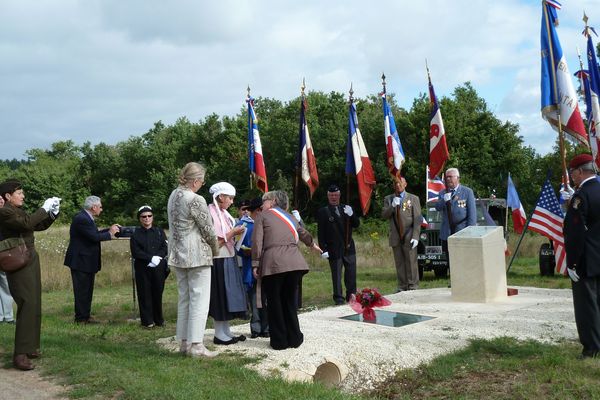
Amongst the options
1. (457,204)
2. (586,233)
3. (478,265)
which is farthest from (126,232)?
(586,233)

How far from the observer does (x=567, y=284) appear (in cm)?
1270

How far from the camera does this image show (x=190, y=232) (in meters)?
6.39

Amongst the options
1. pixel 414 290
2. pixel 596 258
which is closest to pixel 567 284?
pixel 414 290

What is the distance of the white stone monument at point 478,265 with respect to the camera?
9523mm

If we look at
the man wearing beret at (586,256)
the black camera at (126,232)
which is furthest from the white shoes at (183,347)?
the man wearing beret at (586,256)

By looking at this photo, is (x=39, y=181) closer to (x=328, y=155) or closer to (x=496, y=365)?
(x=328, y=155)

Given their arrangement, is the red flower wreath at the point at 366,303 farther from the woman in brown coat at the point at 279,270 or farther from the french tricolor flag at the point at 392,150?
the french tricolor flag at the point at 392,150

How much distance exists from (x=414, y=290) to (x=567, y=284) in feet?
11.5

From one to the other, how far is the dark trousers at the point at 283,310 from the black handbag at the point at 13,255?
7.97 ft

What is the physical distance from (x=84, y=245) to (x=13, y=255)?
11.4ft

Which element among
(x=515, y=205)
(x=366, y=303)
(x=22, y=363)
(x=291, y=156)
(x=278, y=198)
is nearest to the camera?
(x=22, y=363)

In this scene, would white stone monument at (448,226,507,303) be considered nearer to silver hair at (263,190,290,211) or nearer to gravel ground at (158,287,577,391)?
gravel ground at (158,287,577,391)

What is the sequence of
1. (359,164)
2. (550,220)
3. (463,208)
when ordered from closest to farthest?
(463,208), (550,220), (359,164)

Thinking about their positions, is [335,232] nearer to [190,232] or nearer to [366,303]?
[366,303]
